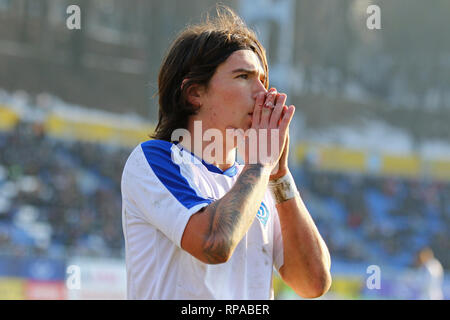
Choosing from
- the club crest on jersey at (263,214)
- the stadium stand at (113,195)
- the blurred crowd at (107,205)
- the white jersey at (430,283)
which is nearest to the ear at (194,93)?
the club crest on jersey at (263,214)

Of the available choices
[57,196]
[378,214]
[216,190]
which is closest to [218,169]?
[216,190]

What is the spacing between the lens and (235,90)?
2.18 metres

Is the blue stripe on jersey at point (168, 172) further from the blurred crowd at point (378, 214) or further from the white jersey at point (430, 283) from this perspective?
the blurred crowd at point (378, 214)

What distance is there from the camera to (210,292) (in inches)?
76.3

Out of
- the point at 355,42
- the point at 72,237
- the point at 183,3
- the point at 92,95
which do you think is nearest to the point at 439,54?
the point at 355,42

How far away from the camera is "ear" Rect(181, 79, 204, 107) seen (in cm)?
226

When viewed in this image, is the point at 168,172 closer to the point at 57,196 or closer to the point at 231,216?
the point at 231,216

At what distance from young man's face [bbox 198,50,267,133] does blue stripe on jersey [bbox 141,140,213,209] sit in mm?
205

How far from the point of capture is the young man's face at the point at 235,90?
2.17 m

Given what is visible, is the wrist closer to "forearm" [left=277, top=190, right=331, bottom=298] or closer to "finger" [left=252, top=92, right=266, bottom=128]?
"forearm" [left=277, top=190, right=331, bottom=298]

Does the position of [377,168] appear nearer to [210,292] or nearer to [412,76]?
[412,76]

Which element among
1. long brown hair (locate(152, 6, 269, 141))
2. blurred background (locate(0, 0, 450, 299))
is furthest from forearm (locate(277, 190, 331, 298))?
blurred background (locate(0, 0, 450, 299))

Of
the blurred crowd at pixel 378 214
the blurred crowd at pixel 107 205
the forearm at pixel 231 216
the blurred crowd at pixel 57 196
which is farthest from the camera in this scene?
the blurred crowd at pixel 378 214

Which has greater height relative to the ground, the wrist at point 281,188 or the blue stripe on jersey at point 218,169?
the blue stripe on jersey at point 218,169
